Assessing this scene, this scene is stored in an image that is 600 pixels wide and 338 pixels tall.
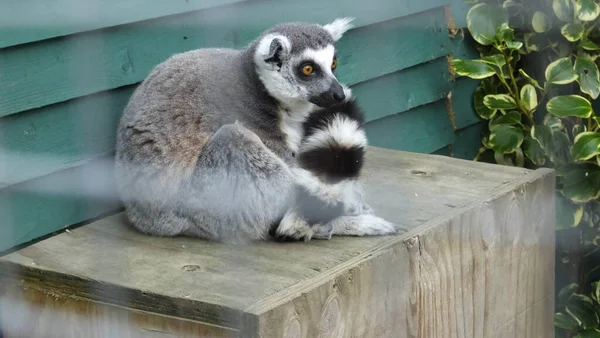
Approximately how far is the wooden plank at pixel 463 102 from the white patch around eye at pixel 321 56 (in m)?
1.22

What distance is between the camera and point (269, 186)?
191cm

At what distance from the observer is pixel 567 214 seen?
2984mm

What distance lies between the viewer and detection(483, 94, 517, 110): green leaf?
3.04 m

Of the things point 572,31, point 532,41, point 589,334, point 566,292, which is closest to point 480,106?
point 532,41

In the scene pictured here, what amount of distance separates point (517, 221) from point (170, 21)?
1.01 meters

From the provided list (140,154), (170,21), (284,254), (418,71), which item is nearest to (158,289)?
→ (284,254)

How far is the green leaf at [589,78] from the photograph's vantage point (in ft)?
9.25

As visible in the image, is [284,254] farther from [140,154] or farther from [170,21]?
[170,21]

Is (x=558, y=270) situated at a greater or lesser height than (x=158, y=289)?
lesser

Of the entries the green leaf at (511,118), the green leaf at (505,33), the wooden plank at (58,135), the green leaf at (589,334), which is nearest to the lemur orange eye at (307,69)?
the wooden plank at (58,135)

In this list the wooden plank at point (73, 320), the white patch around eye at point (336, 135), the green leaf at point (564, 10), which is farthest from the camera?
the green leaf at point (564, 10)

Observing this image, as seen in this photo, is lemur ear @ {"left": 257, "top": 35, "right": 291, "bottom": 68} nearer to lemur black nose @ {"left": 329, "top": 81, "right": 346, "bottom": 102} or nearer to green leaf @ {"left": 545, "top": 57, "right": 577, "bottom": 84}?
lemur black nose @ {"left": 329, "top": 81, "right": 346, "bottom": 102}

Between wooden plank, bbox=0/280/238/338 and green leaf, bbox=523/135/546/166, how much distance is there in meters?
1.79

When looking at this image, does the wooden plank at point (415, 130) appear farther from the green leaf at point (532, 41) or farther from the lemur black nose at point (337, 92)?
the lemur black nose at point (337, 92)
